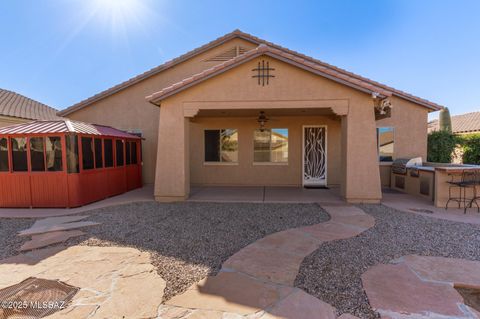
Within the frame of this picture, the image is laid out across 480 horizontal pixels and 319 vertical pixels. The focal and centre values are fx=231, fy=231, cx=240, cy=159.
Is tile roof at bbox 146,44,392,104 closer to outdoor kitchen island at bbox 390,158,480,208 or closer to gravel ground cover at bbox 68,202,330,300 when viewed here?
outdoor kitchen island at bbox 390,158,480,208

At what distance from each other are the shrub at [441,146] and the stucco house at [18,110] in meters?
22.9

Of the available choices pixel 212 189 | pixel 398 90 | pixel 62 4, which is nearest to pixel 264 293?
pixel 212 189

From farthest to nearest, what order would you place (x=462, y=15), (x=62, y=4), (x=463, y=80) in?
1. (x=463, y=80)
2. (x=462, y=15)
3. (x=62, y=4)

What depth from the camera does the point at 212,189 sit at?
34.4ft

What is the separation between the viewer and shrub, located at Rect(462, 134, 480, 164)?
39.7 feet

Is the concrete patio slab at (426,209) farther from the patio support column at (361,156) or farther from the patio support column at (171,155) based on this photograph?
the patio support column at (171,155)

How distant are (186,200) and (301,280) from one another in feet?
18.9

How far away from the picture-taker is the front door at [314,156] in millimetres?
10977

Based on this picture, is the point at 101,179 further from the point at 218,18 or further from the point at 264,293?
the point at 218,18

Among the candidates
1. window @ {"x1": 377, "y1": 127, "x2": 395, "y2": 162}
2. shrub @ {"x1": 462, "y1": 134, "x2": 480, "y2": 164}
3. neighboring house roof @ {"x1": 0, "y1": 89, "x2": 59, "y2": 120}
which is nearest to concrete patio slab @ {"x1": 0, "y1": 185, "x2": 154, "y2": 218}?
neighboring house roof @ {"x1": 0, "y1": 89, "x2": 59, "y2": 120}

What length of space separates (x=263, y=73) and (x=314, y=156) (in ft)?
16.9

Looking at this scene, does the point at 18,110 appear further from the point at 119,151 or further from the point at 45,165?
the point at 45,165

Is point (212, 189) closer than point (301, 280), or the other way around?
point (301, 280)

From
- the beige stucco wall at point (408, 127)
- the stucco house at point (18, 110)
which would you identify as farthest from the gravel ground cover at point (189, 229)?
the stucco house at point (18, 110)
